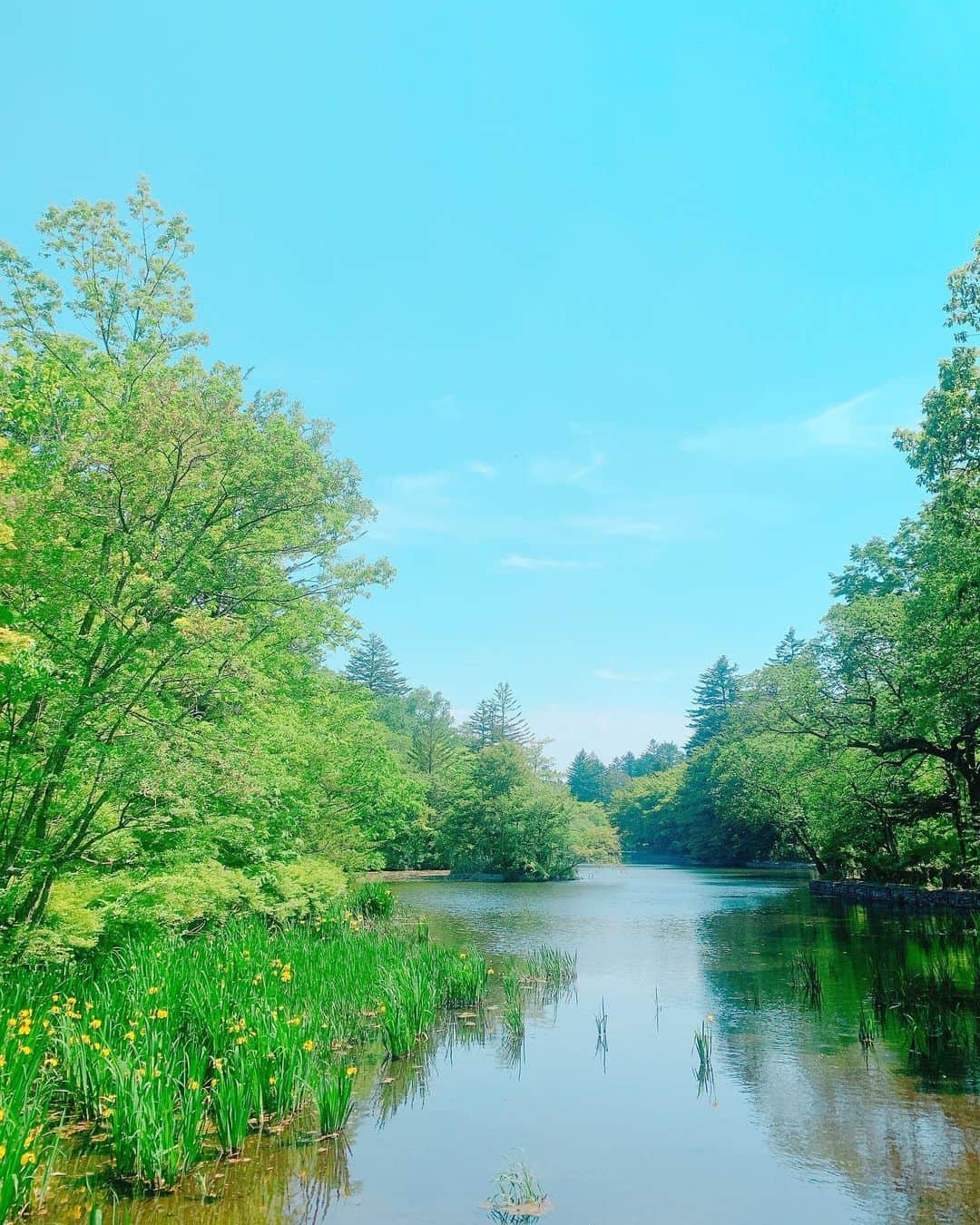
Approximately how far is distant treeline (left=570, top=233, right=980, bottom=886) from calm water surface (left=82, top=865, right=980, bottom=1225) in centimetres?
800

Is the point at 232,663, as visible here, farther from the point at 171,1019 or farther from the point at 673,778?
the point at 673,778

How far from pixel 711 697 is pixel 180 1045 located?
9132cm

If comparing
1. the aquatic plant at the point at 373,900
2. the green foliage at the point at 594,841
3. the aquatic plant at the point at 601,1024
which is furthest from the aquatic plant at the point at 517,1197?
the green foliage at the point at 594,841

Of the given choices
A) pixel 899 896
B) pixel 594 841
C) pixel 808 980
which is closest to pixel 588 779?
pixel 594 841

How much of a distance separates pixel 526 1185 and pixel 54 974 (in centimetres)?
582

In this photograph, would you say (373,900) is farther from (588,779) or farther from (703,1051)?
(588,779)

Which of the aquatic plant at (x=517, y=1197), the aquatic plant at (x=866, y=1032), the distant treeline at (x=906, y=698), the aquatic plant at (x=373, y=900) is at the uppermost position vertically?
the distant treeline at (x=906, y=698)

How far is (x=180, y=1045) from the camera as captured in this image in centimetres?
758

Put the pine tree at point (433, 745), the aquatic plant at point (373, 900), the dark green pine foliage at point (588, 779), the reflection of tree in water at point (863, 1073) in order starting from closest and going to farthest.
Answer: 1. the reflection of tree in water at point (863, 1073)
2. the aquatic plant at point (373, 900)
3. the pine tree at point (433, 745)
4. the dark green pine foliage at point (588, 779)

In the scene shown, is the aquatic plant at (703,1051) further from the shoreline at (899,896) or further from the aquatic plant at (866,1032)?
the shoreline at (899,896)

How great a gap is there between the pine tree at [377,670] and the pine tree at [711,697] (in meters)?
34.5

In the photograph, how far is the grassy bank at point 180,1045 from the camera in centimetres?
560

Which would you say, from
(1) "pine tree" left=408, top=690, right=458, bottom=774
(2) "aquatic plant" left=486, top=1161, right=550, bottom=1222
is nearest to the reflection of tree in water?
(2) "aquatic plant" left=486, top=1161, right=550, bottom=1222

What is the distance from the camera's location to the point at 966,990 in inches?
492
